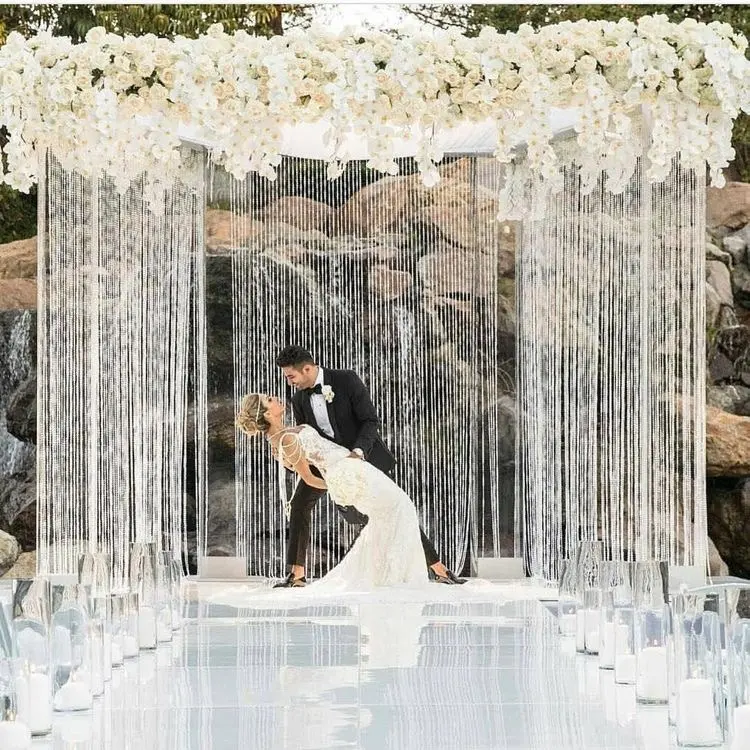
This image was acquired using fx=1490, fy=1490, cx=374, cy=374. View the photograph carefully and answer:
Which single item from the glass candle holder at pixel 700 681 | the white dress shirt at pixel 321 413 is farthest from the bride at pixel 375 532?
the glass candle holder at pixel 700 681

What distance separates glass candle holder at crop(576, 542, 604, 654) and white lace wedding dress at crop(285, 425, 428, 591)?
210cm

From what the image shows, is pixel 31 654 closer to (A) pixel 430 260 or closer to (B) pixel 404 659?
(B) pixel 404 659

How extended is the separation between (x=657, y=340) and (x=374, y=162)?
225 centimetres

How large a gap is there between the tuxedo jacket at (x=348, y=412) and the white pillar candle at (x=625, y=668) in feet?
12.5

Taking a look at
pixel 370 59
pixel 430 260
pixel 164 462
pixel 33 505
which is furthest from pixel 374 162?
pixel 33 505

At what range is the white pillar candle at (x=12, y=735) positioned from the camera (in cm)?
Answer: 374

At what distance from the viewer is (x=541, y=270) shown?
28.8 feet

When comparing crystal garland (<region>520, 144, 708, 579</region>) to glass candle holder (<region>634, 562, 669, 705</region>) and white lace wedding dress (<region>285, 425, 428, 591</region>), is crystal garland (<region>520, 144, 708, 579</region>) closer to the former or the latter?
white lace wedding dress (<region>285, 425, 428, 591</region>)

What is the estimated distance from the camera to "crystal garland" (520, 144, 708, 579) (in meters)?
7.35

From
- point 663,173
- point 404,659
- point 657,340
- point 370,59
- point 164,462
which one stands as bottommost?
point 404,659

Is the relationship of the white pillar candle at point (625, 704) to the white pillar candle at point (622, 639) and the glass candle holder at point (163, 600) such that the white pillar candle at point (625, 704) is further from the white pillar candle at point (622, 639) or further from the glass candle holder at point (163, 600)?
the glass candle holder at point (163, 600)

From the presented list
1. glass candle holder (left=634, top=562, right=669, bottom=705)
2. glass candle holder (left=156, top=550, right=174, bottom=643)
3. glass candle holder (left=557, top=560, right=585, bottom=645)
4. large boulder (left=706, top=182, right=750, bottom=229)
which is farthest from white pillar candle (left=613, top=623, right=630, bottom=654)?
large boulder (left=706, top=182, right=750, bottom=229)

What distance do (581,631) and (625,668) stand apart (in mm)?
802

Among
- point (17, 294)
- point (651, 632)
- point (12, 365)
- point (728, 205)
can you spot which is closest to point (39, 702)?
point (651, 632)
